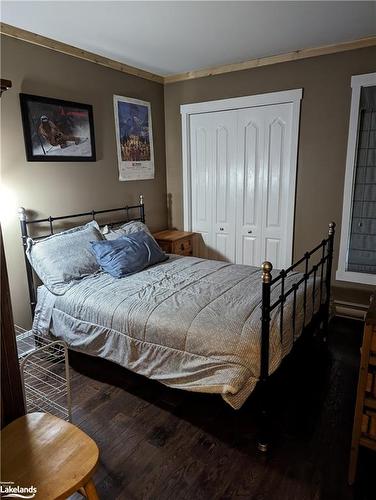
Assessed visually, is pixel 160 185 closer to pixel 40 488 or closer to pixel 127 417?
pixel 127 417

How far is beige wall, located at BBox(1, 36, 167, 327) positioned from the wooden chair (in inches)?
68.9

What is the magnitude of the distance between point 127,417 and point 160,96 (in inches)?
140

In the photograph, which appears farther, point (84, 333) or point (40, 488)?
point (84, 333)

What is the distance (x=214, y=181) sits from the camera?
4.04 meters

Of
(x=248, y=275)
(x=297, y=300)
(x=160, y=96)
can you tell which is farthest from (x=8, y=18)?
(x=297, y=300)

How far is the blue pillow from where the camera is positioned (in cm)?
287

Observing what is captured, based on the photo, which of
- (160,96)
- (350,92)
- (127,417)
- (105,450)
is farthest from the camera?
(160,96)

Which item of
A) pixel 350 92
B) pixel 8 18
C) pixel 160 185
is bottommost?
pixel 160 185

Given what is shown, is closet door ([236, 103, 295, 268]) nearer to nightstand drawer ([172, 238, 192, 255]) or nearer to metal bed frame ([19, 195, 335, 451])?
metal bed frame ([19, 195, 335, 451])

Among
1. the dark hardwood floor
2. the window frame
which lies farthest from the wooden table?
the window frame

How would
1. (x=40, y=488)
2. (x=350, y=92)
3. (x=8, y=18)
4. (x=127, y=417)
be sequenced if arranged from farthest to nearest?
→ (x=350, y=92), (x=8, y=18), (x=127, y=417), (x=40, y=488)

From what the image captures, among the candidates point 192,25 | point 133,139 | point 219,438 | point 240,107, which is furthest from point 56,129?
point 219,438

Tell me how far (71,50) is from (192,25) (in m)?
1.16

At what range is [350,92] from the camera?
10.2 ft
